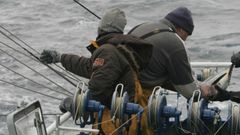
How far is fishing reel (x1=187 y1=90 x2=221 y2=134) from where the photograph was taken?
471 centimetres

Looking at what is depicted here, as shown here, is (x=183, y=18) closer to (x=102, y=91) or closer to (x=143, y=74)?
(x=143, y=74)

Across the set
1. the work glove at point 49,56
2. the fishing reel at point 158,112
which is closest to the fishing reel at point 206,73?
the work glove at point 49,56

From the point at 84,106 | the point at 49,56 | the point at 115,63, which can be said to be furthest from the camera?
the point at 49,56

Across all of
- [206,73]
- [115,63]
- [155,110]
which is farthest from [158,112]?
[206,73]

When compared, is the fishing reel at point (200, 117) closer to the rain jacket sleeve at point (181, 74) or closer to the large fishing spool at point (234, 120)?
the large fishing spool at point (234, 120)

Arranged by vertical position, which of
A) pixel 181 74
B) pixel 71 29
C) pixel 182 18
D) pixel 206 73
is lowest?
pixel 71 29

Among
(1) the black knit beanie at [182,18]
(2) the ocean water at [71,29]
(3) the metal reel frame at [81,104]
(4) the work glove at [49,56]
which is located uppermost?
(1) the black knit beanie at [182,18]

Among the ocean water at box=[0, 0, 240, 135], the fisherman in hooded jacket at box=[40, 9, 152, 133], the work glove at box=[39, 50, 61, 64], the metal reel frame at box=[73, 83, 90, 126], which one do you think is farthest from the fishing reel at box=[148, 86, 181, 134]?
the ocean water at box=[0, 0, 240, 135]

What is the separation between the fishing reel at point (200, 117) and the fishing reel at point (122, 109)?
402 mm

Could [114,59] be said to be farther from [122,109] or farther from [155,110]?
[155,110]

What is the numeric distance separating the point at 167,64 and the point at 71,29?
13.1 m

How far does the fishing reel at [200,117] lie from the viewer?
471 cm

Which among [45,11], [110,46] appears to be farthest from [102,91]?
[45,11]

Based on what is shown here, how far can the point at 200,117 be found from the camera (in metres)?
4.75
